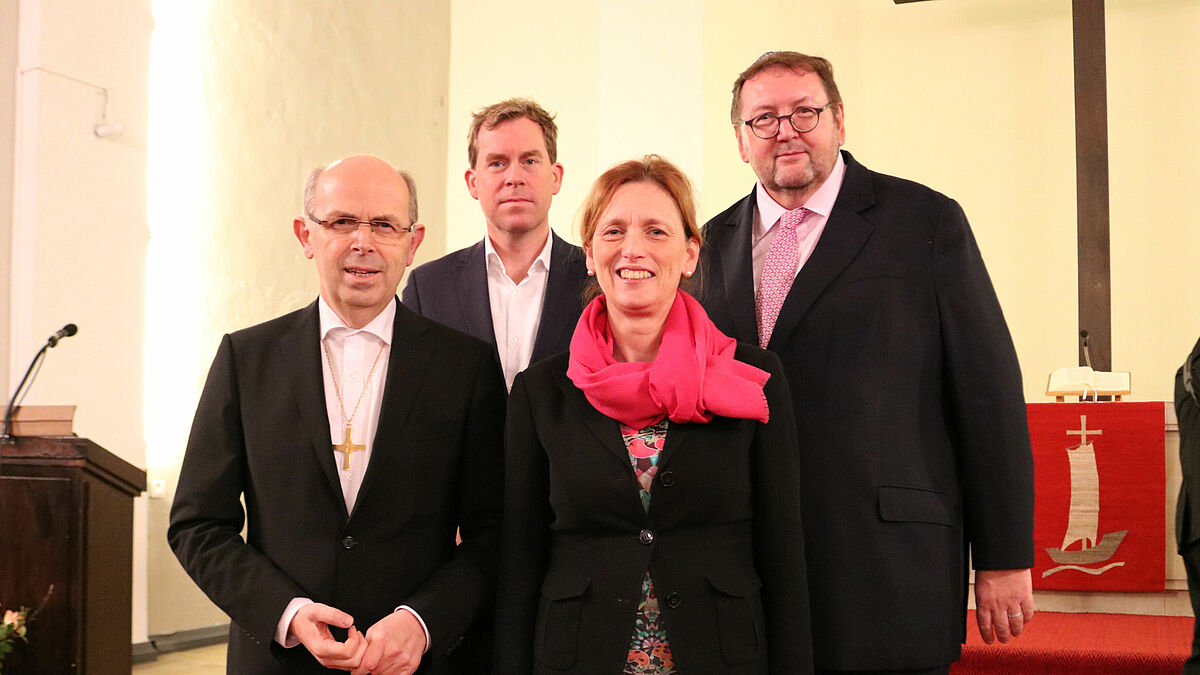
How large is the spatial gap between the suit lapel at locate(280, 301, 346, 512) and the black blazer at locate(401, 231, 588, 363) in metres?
0.66

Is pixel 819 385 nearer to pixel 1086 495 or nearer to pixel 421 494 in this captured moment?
pixel 421 494

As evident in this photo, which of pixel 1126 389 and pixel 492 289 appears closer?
pixel 492 289

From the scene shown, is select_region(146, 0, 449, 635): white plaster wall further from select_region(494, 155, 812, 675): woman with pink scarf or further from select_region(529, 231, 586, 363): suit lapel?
select_region(494, 155, 812, 675): woman with pink scarf

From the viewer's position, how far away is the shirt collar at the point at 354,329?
2275mm

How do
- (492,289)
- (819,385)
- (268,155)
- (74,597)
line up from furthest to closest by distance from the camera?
1. (268,155)
2. (74,597)
3. (492,289)
4. (819,385)

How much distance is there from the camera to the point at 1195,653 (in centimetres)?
370

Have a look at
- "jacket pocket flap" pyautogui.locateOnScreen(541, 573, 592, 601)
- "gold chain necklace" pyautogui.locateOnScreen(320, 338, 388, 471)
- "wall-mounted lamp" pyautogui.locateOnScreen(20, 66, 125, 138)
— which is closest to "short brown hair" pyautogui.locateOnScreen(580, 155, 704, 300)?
"gold chain necklace" pyautogui.locateOnScreen(320, 338, 388, 471)

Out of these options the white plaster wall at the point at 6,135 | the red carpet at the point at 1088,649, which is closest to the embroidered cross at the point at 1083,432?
the red carpet at the point at 1088,649

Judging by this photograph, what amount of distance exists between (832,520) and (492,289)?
3.82 ft

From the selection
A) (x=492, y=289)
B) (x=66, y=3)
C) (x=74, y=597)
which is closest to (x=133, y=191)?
(x=66, y=3)

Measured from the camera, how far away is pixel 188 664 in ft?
20.4

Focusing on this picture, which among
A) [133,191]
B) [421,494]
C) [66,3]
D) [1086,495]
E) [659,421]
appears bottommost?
[1086,495]

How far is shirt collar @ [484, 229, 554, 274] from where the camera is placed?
302cm

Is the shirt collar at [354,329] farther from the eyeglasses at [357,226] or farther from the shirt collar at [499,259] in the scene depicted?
the shirt collar at [499,259]
